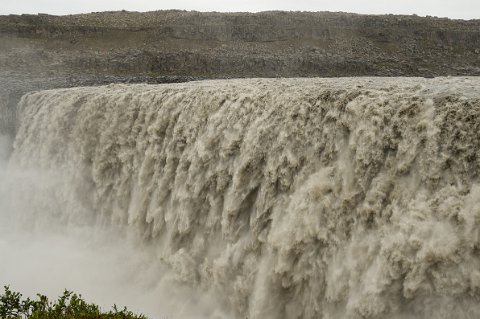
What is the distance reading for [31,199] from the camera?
765 inches

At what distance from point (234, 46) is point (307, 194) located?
131 feet

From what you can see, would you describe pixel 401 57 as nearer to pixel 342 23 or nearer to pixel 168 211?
pixel 342 23

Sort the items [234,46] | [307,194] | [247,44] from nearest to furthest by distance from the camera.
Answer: [307,194] < [234,46] < [247,44]

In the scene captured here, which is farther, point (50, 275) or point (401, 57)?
point (401, 57)

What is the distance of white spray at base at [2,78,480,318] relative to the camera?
7.26 m

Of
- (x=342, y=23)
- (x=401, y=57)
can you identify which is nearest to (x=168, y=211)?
(x=401, y=57)

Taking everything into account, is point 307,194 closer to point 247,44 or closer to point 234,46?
point 234,46

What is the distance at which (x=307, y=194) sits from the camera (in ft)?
30.1

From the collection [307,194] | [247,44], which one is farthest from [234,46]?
[307,194]

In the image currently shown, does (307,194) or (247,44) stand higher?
(247,44)

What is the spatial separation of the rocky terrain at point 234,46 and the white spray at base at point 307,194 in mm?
22063

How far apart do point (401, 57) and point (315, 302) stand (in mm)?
39171

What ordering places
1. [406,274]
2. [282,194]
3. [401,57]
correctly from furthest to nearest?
[401,57] < [282,194] < [406,274]

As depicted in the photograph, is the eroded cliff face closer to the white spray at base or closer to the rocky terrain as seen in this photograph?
the rocky terrain
